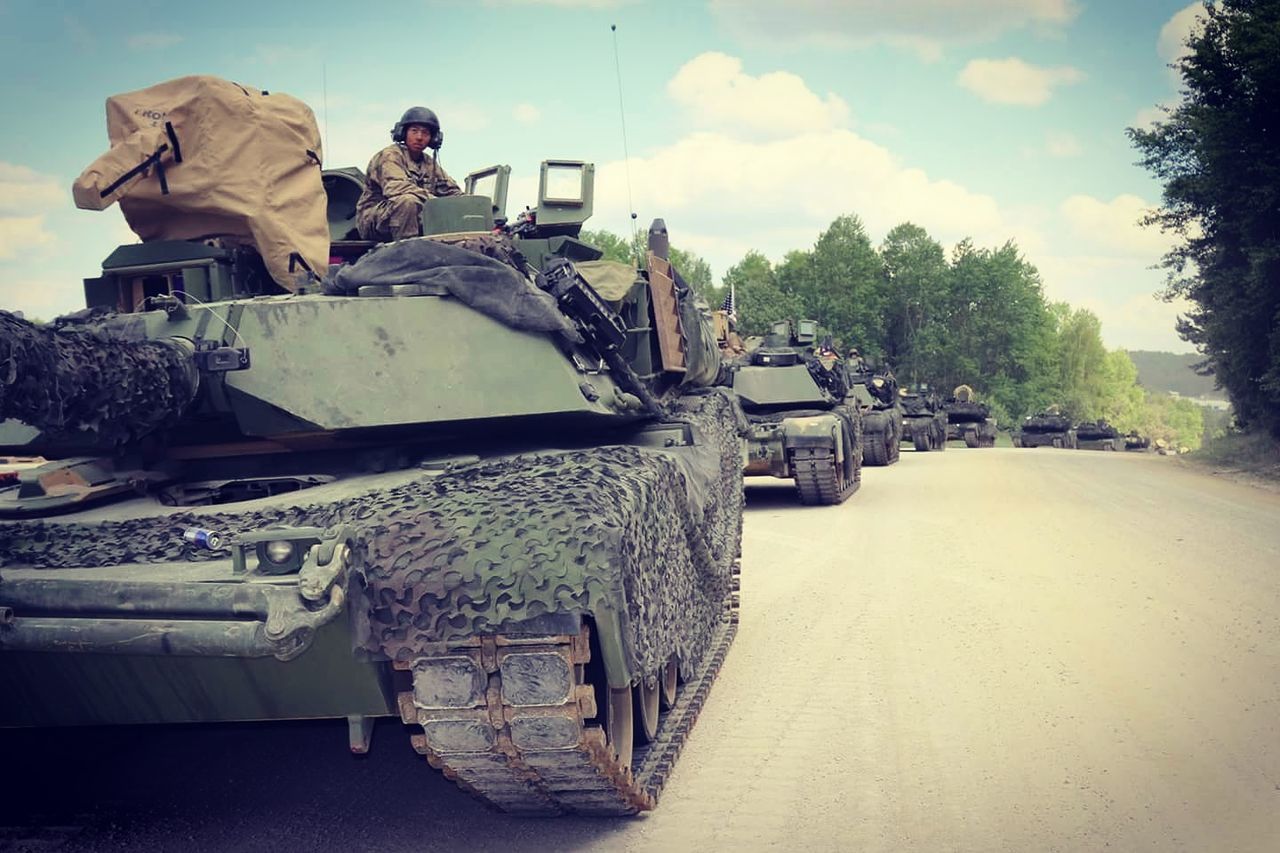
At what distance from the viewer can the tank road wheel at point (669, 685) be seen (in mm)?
5785

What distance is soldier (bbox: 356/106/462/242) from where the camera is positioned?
6.64 metres

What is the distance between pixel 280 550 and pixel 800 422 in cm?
1225

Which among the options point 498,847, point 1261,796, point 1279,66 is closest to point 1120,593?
point 1261,796

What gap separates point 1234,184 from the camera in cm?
1981

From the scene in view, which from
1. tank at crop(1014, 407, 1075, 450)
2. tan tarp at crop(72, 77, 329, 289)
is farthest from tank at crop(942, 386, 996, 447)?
tan tarp at crop(72, 77, 329, 289)

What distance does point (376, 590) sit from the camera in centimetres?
395

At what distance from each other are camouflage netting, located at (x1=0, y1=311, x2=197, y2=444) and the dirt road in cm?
164

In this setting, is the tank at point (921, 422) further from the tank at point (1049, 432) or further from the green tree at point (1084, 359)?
the green tree at point (1084, 359)

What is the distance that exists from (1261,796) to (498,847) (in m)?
2.94

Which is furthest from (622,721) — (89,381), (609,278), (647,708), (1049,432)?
(1049,432)

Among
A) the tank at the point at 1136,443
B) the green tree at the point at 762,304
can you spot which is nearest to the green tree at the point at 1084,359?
the green tree at the point at 762,304

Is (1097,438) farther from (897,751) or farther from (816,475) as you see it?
(897,751)

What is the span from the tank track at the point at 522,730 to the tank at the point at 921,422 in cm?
3130

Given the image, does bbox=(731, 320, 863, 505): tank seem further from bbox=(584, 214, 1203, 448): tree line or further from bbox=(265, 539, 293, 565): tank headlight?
bbox=(584, 214, 1203, 448): tree line
